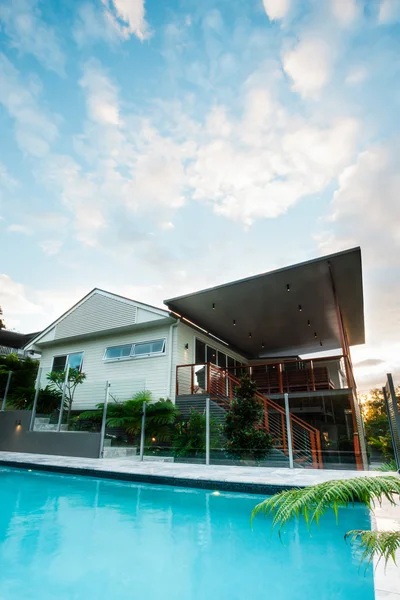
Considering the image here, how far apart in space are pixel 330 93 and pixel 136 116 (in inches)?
200

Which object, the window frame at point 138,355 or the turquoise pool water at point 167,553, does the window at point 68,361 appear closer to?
the window frame at point 138,355

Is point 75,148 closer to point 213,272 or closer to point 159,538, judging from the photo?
point 213,272

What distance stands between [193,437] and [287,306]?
211 inches

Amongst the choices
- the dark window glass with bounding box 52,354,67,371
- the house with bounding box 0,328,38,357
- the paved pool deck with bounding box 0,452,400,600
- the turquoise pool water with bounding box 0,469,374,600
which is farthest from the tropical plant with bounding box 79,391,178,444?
the house with bounding box 0,328,38,357

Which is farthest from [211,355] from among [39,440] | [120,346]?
[39,440]

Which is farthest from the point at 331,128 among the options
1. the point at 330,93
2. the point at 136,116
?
the point at 136,116

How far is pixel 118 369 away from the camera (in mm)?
12133

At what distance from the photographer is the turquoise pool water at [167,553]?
2471mm

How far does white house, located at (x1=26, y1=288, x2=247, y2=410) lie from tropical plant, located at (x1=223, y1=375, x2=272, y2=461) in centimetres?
317

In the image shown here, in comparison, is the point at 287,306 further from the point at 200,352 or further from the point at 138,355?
the point at 138,355

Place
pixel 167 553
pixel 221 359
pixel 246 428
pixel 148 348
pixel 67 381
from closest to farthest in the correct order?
pixel 167 553
pixel 246 428
pixel 67 381
pixel 148 348
pixel 221 359

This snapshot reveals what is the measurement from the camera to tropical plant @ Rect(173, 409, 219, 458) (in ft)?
26.0

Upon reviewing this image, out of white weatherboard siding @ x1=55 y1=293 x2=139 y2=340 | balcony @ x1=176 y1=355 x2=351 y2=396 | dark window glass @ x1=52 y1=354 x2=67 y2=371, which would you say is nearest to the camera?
balcony @ x1=176 y1=355 x2=351 y2=396

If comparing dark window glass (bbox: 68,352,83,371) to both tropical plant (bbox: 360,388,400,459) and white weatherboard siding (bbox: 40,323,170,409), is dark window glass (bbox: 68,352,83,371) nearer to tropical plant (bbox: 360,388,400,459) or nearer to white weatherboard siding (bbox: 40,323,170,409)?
white weatherboard siding (bbox: 40,323,170,409)
